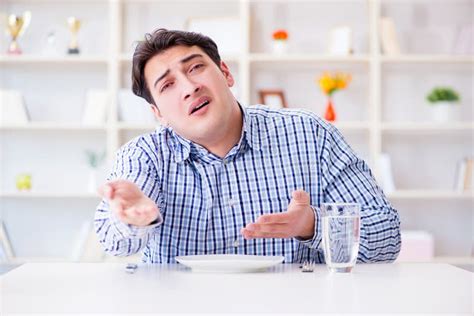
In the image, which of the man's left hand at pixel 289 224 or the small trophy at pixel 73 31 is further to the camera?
the small trophy at pixel 73 31

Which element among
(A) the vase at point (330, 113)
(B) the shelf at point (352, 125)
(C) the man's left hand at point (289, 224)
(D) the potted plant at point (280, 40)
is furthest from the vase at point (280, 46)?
(C) the man's left hand at point (289, 224)

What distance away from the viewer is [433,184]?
13.8 ft

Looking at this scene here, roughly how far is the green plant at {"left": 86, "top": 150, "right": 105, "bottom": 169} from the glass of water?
2.79m

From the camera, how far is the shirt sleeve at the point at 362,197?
1.73 metres

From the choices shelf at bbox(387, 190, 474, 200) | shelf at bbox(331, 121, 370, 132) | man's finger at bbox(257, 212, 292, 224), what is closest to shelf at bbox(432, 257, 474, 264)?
shelf at bbox(387, 190, 474, 200)

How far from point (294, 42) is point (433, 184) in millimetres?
1096

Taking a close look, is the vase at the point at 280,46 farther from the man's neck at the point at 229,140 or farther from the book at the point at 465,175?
the man's neck at the point at 229,140

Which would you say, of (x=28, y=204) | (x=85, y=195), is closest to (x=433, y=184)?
(x=85, y=195)

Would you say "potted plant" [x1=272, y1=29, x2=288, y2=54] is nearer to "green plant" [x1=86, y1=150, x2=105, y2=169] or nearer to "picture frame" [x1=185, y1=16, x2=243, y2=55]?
"picture frame" [x1=185, y1=16, x2=243, y2=55]

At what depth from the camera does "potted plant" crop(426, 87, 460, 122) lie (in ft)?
13.2

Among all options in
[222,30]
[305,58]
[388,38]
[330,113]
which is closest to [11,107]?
[222,30]

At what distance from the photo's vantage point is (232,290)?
115cm

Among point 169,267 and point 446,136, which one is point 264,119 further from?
point 446,136

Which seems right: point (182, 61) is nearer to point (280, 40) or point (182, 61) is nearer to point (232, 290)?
point (232, 290)
